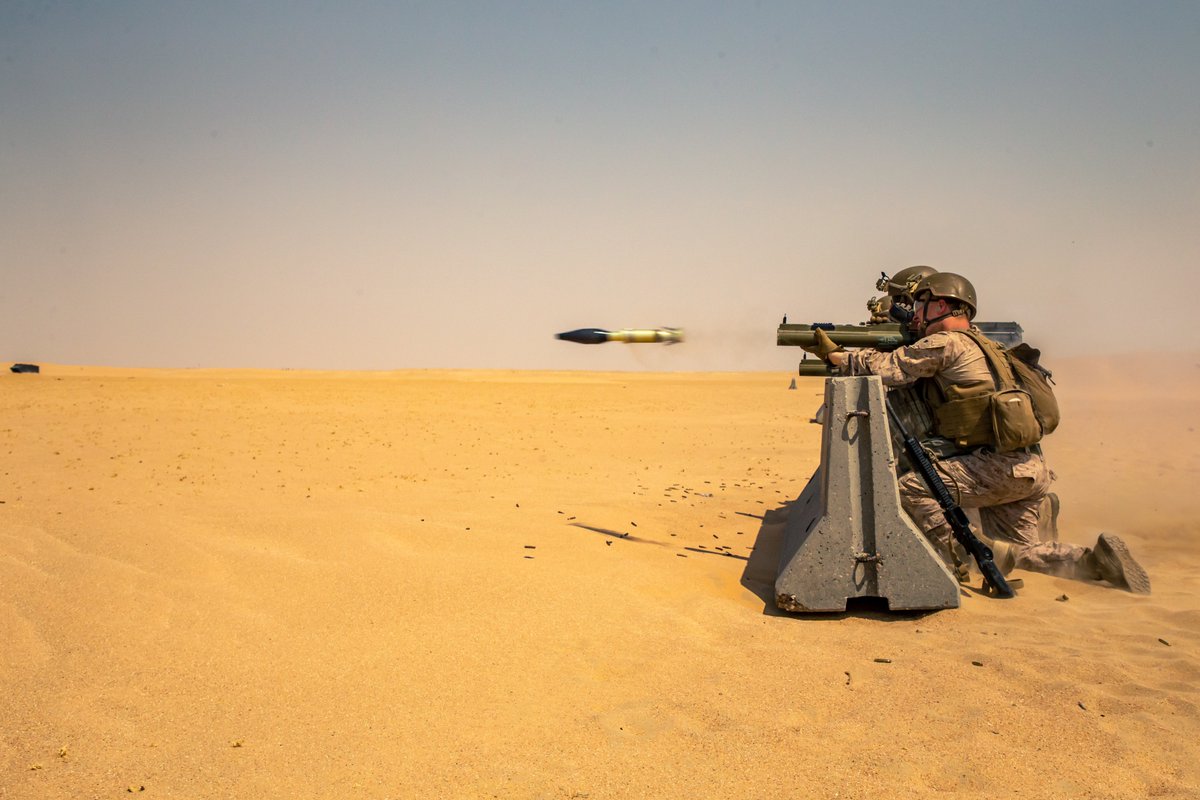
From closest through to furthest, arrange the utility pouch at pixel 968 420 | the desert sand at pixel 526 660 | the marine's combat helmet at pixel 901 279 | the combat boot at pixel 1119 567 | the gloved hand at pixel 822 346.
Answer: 1. the desert sand at pixel 526 660
2. the combat boot at pixel 1119 567
3. the utility pouch at pixel 968 420
4. the gloved hand at pixel 822 346
5. the marine's combat helmet at pixel 901 279

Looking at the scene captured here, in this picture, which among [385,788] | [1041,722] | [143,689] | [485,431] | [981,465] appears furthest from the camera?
[485,431]

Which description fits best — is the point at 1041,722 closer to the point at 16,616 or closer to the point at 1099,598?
the point at 1099,598

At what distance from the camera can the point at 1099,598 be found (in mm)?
5570

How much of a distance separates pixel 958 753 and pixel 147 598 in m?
4.44

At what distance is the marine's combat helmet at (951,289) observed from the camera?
6398 millimetres

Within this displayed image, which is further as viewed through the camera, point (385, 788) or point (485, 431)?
point (485, 431)

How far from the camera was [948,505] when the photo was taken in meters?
6.12

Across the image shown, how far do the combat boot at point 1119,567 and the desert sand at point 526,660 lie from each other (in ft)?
0.57

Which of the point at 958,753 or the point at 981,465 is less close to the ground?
the point at 981,465

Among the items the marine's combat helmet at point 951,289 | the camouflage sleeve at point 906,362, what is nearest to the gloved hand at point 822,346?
the camouflage sleeve at point 906,362

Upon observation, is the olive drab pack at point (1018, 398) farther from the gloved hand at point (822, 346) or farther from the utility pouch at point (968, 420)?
the gloved hand at point (822, 346)

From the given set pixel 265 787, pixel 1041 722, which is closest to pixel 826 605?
pixel 1041 722

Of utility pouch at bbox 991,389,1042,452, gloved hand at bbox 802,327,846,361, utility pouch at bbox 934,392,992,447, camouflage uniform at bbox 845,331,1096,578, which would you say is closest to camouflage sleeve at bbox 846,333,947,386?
camouflage uniform at bbox 845,331,1096,578

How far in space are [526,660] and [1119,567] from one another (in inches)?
166
